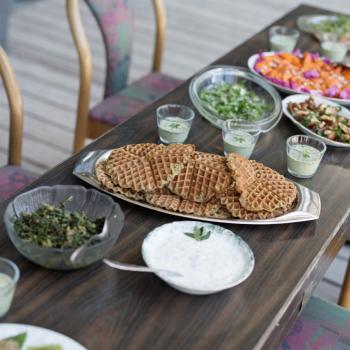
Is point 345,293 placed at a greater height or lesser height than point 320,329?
lesser

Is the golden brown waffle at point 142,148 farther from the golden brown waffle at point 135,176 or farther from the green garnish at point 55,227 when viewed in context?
the green garnish at point 55,227

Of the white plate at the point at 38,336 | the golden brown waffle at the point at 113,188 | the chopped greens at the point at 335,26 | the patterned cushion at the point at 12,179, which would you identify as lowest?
the patterned cushion at the point at 12,179

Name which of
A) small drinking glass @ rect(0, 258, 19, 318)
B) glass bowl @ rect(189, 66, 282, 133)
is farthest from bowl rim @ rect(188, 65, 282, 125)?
small drinking glass @ rect(0, 258, 19, 318)

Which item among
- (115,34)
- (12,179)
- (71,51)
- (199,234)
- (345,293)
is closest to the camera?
(199,234)

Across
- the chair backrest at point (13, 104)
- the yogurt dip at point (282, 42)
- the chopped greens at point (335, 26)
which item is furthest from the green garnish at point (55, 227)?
the chopped greens at point (335, 26)

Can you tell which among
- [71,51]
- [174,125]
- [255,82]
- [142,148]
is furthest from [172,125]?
[71,51]

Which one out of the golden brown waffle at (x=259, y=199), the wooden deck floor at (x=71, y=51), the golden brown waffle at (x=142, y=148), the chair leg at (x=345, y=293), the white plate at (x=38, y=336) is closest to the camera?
the white plate at (x=38, y=336)

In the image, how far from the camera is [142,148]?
1.64 metres

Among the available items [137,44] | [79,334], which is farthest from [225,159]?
[137,44]

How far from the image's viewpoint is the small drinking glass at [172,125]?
1.77 m

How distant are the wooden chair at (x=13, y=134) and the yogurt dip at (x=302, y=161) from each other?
795 mm

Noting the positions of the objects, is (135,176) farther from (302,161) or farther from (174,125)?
(302,161)

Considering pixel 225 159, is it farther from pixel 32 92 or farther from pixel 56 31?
pixel 56 31

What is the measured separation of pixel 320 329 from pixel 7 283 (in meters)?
0.84
